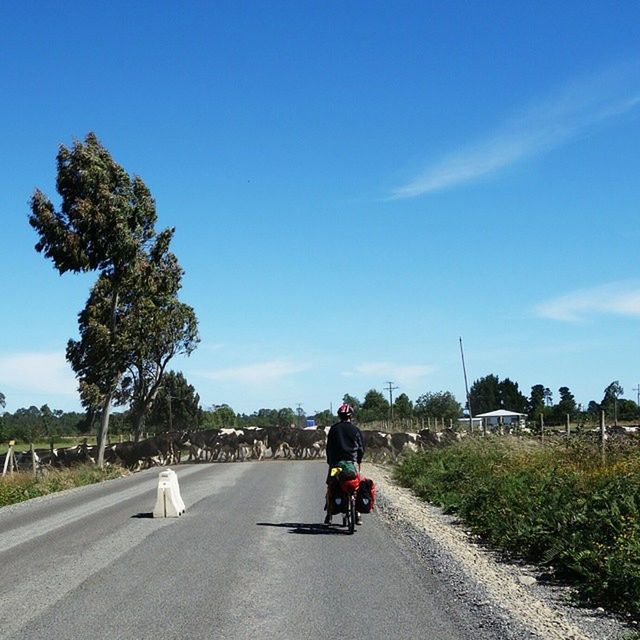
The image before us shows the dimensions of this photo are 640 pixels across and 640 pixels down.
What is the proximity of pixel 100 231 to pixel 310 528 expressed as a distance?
3094cm

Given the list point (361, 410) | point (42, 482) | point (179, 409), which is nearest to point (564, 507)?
point (42, 482)

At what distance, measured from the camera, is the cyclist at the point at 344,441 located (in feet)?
45.1

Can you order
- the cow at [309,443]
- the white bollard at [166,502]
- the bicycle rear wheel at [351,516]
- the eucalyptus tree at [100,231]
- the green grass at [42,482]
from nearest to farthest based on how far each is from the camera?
the bicycle rear wheel at [351,516] → the white bollard at [166,502] → the green grass at [42,482] → the eucalyptus tree at [100,231] → the cow at [309,443]

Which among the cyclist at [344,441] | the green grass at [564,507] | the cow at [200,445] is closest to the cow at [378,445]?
the cow at [200,445]

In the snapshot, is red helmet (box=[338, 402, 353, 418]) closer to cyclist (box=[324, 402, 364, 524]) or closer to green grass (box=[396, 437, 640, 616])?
cyclist (box=[324, 402, 364, 524])

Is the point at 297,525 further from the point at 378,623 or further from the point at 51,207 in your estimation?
the point at 51,207

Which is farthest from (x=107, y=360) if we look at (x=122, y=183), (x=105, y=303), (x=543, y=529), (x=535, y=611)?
(x=535, y=611)

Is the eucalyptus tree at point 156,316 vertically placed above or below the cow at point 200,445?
above

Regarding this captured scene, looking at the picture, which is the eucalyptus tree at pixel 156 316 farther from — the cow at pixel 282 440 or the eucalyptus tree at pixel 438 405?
the eucalyptus tree at pixel 438 405

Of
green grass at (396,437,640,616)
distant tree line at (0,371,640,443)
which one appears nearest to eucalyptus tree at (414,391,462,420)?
distant tree line at (0,371,640,443)

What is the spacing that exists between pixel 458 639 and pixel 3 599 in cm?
460

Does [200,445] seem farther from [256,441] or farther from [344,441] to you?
[344,441]

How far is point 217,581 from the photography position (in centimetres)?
938

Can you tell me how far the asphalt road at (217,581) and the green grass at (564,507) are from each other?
1.66 m
